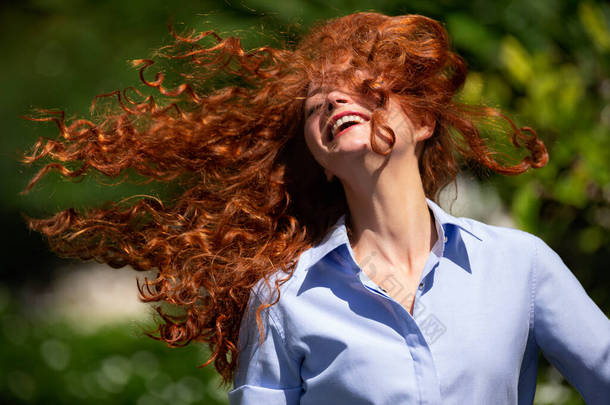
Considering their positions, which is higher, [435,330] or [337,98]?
[337,98]

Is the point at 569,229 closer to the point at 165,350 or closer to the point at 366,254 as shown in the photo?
the point at 366,254

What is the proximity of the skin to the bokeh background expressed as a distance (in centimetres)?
47

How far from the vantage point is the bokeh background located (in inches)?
117

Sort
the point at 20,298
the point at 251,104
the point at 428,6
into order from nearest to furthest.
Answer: the point at 251,104 → the point at 428,6 → the point at 20,298

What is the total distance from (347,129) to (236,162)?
50cm

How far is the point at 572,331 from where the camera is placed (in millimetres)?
1783

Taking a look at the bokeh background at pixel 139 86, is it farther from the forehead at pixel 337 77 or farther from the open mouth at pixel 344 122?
the open mouth at pixel 344 122

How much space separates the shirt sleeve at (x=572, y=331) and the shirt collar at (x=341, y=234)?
0.21 metres

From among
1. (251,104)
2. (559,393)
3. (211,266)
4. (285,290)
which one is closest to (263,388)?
(285,290)

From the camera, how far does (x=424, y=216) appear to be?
6.15 feet

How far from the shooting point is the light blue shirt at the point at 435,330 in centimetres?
165

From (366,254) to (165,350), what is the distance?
238cm

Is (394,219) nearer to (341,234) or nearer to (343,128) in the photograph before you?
(341,234)

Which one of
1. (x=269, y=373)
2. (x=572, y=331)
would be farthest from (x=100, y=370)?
(x=572, y=331)
